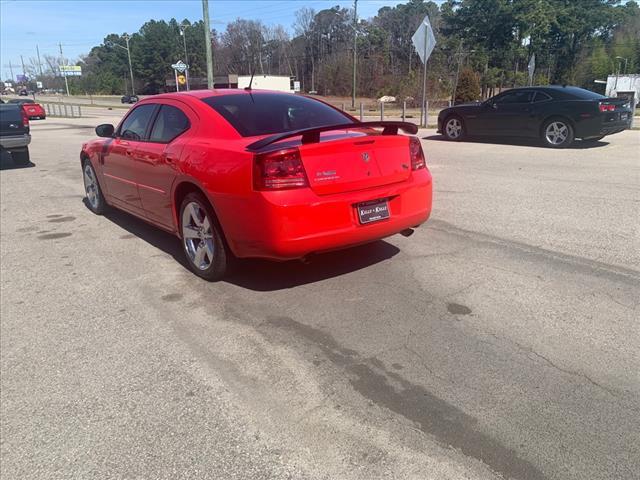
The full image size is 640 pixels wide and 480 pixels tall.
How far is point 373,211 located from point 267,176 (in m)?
0.91

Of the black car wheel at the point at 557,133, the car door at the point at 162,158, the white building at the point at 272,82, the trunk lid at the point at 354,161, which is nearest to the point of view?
the trunk lid at the point at 354,161

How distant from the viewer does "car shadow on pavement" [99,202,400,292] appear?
450 centimetres

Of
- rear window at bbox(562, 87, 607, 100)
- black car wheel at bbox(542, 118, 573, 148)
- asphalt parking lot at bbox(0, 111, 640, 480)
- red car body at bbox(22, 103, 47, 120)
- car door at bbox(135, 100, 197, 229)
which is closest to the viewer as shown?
asphalt parking lot at bbox(0, 111, 640, 480)

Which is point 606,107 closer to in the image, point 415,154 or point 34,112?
point 415,154

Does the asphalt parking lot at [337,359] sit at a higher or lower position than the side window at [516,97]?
lower

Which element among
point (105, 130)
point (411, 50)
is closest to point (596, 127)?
point (105, 130)

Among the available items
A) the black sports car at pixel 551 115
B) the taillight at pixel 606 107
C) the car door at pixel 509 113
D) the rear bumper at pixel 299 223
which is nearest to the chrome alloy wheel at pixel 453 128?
the black sports car at pixel 551 115

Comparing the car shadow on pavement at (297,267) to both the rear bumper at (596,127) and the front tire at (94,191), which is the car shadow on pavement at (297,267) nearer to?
the front tire at (94,191)

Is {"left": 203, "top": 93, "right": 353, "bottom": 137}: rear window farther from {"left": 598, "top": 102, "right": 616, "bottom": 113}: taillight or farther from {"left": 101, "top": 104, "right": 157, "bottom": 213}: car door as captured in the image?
{"left": 598, "top": 102, "right": 616, "bottom": 113}: taillight

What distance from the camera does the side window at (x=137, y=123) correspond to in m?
5.39

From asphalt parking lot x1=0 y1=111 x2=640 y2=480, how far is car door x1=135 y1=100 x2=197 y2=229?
56cm

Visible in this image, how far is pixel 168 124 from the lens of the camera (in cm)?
495

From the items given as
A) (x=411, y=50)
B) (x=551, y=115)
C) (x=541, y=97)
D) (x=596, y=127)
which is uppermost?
(x=411, y=50)

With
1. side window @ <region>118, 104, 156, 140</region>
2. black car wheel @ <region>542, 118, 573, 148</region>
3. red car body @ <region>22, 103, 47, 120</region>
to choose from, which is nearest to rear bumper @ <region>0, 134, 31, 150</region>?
side window @ <region>118, 104, 156, 140</region>
